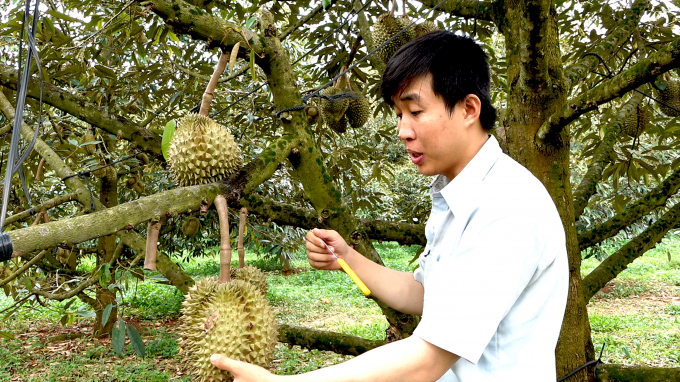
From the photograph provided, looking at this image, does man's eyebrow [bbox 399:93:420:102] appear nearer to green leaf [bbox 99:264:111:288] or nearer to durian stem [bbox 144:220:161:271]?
durian stem [bbox 144:220:161:271]

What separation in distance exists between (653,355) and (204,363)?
4613 mm

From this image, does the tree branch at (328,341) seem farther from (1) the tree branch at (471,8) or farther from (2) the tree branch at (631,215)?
(1) the tree branch at (471,8)

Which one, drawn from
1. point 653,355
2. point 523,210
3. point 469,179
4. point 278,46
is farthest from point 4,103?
point 653,355

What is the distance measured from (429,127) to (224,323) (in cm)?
56

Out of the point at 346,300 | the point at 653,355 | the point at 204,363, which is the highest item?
the point at 204,363

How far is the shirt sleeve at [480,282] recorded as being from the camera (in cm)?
85

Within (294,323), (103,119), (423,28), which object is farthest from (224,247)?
(294,323)

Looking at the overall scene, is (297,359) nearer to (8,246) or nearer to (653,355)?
(653,355)

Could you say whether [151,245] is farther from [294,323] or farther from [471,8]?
[294,323]

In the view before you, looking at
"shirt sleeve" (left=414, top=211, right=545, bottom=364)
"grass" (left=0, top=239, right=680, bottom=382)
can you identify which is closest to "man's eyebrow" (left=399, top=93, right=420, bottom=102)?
"shirt sleeve" (left=414, top=211, right=545, bottom=364)

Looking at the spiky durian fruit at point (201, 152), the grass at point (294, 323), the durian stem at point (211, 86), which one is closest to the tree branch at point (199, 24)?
the durian stem at point (211, 86)

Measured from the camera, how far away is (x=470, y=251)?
876 millimetres

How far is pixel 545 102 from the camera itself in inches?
69.4

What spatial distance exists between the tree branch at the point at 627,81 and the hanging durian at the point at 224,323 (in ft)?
3.03
